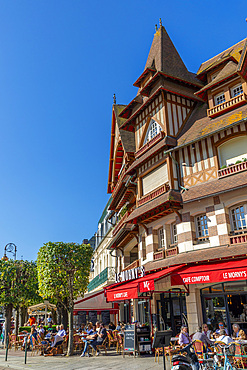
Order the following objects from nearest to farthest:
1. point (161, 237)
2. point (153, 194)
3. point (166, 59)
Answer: point (153, 194), point (161, 237), point (166, 59)

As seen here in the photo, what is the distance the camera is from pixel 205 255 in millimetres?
14570

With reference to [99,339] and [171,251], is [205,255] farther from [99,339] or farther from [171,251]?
[99,339]

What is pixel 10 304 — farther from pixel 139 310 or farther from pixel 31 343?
pixel 139 310

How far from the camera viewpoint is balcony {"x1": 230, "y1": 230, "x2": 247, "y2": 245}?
13.9m

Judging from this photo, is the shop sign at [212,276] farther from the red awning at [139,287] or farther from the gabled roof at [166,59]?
the gabled roof at [166,59]

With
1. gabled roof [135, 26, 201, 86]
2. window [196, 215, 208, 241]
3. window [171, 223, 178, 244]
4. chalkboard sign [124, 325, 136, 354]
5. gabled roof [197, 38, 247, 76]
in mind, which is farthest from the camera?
gabled roof [135, 26, 201, 86]

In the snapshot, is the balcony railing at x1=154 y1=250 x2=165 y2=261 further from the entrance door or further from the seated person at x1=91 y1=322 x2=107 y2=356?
the seated person at x1=91 y1=322 x2=107 y2=356

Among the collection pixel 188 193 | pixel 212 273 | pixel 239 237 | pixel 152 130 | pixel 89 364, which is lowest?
pixel 89 364

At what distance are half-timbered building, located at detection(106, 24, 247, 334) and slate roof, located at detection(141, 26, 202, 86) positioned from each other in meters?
0.09

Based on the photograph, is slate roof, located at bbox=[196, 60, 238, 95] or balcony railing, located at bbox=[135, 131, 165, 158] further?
balcony railing, located at bbox=[135, 131, 165, 158]

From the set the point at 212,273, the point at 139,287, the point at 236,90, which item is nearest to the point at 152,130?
the point at 236,90

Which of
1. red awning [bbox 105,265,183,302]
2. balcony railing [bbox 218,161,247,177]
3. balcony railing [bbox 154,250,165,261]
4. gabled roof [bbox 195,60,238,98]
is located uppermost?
gabled roof [bbox 195,60,238,98]

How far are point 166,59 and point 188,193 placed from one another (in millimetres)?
9111

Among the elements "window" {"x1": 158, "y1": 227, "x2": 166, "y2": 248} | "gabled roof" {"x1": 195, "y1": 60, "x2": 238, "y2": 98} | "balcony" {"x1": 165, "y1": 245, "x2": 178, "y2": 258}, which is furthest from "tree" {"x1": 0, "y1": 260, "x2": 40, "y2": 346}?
"gabled roof" {"x1": 195, "y1": 60, "x2": 238, "y2": 98}
